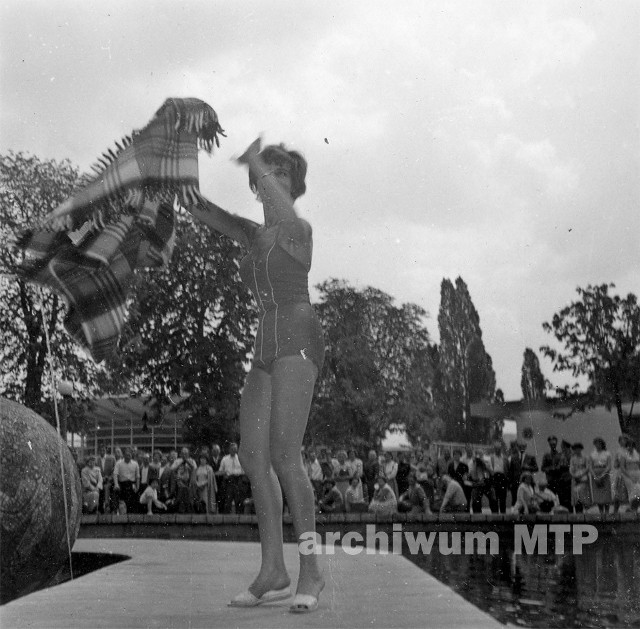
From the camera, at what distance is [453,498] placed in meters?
11.6

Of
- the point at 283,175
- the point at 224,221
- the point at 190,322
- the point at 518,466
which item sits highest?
the point at 283,175

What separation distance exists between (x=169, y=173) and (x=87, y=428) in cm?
1755

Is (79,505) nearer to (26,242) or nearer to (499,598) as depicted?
(26,242)

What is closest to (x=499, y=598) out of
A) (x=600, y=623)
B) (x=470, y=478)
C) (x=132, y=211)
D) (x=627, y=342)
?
(x=600, y=623)

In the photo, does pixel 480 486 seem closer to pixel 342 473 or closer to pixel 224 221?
pixel 342 473

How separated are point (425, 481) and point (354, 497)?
1.05 metres

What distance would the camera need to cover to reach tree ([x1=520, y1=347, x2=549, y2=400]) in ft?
16.9

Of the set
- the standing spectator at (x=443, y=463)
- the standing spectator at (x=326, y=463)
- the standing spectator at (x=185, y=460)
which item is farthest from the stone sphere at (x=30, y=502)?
the standing spectator at (x=185, y=460)

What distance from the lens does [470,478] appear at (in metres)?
11.6

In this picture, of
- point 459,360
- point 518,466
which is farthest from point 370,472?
point 459,360

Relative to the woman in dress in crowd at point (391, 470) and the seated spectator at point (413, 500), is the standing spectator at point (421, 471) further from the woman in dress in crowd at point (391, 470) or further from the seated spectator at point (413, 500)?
the woman in dress in crowd at point (391, 470)

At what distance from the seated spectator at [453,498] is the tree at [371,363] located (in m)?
6.38

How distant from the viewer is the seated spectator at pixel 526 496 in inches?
452

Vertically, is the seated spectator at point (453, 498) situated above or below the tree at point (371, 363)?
below
